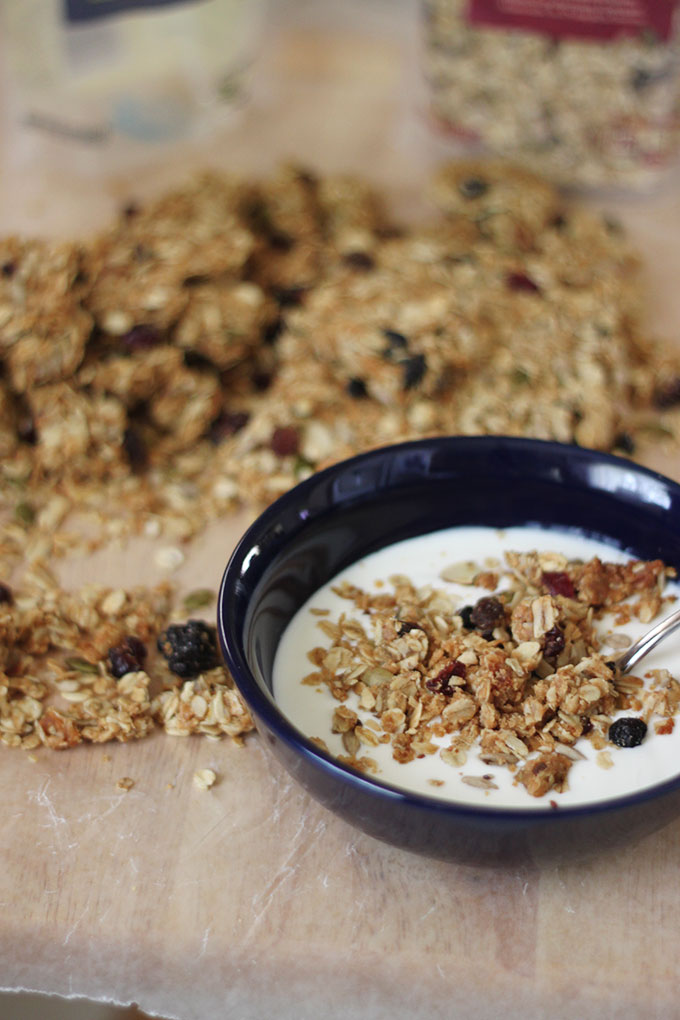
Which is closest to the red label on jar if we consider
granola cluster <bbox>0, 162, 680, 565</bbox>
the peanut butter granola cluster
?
granola cluster <bbox>0, 162, 680, 565</bbox>

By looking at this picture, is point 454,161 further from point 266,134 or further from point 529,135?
point 266,134

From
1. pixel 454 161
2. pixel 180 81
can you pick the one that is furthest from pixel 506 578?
pixel 180 81

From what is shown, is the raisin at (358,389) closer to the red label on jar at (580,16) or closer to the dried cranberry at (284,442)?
the dried cranberry at (284,442)

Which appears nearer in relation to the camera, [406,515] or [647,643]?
[647,643]

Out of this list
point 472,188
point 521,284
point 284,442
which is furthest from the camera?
point 472,188

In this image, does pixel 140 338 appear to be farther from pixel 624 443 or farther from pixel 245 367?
pixel 624 443

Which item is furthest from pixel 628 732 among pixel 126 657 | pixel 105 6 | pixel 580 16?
pixel 105 6
